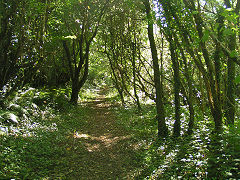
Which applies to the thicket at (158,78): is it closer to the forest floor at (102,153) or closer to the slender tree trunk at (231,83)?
the slender tree trunk at (231,83)

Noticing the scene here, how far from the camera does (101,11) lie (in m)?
13.1

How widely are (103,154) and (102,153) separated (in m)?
0.09

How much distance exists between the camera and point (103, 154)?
6.97 meters

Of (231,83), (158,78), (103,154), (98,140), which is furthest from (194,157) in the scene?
(98,140)

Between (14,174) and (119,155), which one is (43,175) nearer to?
(14,174)

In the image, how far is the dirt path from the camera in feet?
18.5

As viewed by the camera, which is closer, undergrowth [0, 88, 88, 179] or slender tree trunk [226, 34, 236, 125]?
undergrowth [0, 88, 88, 179]

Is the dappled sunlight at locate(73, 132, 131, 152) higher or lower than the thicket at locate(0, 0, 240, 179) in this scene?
lower

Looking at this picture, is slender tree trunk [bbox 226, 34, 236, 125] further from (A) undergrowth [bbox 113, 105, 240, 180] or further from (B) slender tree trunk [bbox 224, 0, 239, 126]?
(A) undergrowth [bbox 113, 105, 240, 180]

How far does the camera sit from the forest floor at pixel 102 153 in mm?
5664

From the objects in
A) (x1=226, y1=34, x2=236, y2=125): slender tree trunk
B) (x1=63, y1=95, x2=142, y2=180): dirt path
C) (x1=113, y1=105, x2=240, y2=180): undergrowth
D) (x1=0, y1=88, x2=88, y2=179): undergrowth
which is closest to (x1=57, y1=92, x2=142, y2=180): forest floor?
(x1=63, y1=95, x2=142, y2=180): dirt path

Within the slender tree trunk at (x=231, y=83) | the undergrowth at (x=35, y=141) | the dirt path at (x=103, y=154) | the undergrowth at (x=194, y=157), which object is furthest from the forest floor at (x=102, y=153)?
the slender tree trunk at (x=231, y=83)

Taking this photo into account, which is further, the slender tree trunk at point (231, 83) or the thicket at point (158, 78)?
the slender tree trunk at point (231, 83)

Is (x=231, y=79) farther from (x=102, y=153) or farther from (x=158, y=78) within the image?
(x=102, y=153)
